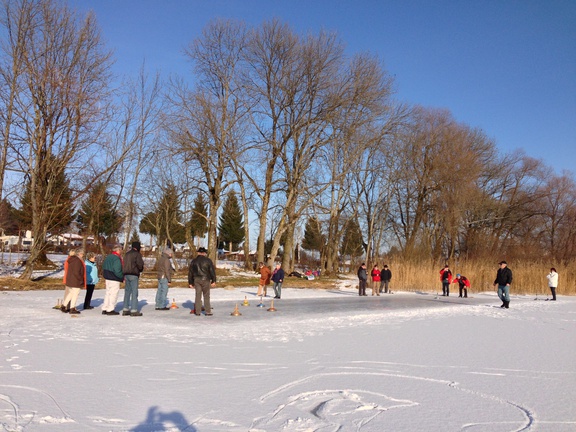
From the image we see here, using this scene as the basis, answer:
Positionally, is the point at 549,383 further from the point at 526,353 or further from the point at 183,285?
the point at 183,285

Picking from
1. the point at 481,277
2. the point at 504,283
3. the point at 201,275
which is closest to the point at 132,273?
the point at 201,275

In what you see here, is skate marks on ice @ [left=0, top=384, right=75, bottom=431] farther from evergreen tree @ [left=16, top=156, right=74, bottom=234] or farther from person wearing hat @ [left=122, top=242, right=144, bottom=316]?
evergreen tree @ [left=16, top=156, right=74, bottom=234]

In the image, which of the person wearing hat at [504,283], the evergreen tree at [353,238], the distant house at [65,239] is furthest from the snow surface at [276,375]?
the evergreen tree at [353,238]

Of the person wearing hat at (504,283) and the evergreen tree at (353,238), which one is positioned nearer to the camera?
the person wearing hat at (504,283)

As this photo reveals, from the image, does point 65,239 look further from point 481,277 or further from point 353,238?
point 481,277

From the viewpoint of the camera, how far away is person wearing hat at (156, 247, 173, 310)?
15.5 m

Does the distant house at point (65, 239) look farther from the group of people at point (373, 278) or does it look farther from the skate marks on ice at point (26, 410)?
the skate marks on ice at point (26, 410)

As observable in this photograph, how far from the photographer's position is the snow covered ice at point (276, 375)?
217 inches

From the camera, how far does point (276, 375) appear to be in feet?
24.7

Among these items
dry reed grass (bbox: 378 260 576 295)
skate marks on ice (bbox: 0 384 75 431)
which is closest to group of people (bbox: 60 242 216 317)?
skate marks on ice (bbox: 0 384 75 431)

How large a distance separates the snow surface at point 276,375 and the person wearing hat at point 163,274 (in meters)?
1.60

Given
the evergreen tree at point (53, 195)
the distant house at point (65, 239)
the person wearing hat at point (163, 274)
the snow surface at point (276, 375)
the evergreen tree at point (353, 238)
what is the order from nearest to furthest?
the snow surface at point (276, 375) < the person wearing hat at point (163, 274) < the evergreen tree at point (53, 195) < the distant house at point (65, 239) < the evergreen tree at point (353, 238)

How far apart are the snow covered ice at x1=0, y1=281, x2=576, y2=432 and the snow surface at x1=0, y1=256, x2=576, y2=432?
0.07 feet

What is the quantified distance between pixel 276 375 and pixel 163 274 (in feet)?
28.8
